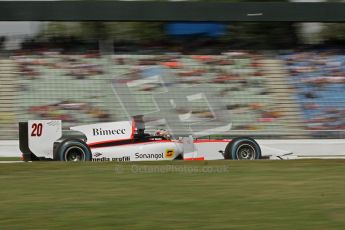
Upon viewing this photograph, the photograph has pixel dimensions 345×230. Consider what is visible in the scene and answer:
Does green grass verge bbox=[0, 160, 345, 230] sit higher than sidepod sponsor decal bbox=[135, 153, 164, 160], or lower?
lower

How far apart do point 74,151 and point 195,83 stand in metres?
7.52

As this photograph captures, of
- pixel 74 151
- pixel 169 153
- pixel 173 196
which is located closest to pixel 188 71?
pixel 169 153

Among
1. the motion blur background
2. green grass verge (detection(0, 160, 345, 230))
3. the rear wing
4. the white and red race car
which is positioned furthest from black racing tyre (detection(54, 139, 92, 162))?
the motion blur background

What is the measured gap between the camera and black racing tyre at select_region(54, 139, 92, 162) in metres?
11.8

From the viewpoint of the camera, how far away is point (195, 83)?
18750mm

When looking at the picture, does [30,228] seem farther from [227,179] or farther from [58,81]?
[58,81]

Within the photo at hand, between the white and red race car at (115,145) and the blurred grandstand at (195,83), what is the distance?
460 centimetres

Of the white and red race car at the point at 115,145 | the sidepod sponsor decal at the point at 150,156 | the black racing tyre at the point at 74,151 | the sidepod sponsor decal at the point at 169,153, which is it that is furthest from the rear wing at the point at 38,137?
the sidepod sponsor decal at the point at 169,153

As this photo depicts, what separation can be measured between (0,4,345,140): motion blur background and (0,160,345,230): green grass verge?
7.90 metres

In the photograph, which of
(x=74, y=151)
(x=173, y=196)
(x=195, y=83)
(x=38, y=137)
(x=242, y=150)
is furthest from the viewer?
(x=195, y=83)

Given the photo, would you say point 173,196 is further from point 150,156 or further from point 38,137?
point 38,137

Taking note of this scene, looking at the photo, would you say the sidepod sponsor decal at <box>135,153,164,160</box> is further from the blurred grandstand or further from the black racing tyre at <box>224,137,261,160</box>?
the blurred grandstand

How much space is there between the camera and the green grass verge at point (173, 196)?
536 cm

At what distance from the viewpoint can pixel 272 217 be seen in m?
5.53
